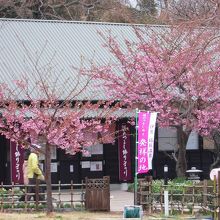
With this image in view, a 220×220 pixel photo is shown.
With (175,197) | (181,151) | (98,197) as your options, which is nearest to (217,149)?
(181,151)

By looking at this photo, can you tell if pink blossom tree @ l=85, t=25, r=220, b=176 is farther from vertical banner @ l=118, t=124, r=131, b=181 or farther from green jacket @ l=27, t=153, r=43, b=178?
green jacket @ l=27, t=153, r=43, b=178

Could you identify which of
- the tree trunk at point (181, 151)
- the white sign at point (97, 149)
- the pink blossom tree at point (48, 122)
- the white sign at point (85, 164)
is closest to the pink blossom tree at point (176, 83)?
the tree trunk at point (181, 151)

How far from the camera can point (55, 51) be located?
88.2ft

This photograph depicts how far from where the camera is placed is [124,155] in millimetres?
25250

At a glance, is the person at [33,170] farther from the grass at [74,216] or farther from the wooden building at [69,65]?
the wooden building at [69,65]

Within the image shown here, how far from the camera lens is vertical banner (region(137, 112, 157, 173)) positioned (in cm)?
1688

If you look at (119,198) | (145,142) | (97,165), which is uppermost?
(145,142)

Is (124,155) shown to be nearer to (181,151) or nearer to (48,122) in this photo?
(181,151)

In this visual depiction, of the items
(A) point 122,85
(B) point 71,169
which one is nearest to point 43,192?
(A) point 122,85

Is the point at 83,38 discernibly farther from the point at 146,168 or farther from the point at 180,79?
the point at 146,168

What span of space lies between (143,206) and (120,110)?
7.38 metres

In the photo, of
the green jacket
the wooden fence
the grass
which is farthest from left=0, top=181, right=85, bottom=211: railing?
the grass

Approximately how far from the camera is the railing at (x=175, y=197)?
16266 mm

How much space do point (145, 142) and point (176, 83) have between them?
4851mm
